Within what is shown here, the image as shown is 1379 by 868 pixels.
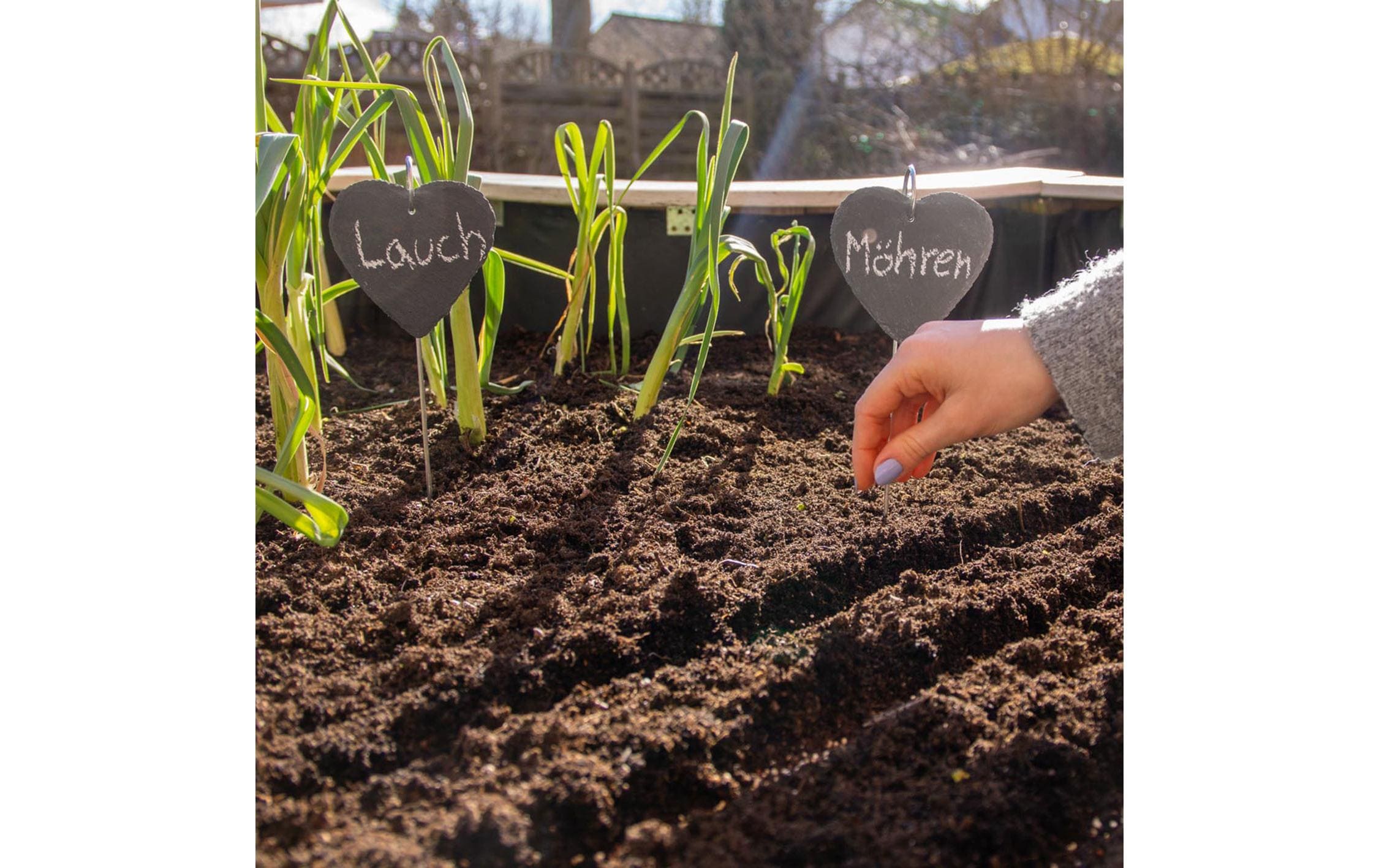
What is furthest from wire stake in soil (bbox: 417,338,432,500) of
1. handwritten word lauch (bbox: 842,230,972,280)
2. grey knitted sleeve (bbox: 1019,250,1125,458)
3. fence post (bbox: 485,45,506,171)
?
fence post (bbox: 485,45,506,171)

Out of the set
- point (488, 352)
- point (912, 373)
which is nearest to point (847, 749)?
point (912, 373)

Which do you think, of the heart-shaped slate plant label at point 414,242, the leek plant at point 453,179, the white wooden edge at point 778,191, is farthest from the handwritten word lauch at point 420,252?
the white wooden edge at point 778,191

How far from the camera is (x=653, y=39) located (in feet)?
23.3

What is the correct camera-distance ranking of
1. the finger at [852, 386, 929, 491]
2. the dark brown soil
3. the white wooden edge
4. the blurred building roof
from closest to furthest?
the dark brown soil → the finger at [852, 386, 929, 491] → the white wooden edge → the blurred building roof

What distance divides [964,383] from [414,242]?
0.64 m

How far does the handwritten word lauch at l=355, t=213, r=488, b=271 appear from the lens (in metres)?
1.09

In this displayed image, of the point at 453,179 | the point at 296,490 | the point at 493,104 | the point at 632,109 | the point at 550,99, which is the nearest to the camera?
the point at 296,490

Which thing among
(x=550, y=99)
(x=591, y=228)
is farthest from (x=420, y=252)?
(x=550, y=99)

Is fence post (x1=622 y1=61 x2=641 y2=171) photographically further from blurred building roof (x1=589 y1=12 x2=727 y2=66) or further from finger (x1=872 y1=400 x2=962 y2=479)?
finger (x1=872 y1=400 x2=962 y2=479)

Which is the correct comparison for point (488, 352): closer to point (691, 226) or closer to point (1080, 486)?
point (691, 226)

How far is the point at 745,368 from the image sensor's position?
187cm

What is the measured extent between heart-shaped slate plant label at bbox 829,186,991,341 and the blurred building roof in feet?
19.6

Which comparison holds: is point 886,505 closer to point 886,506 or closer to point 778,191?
point 886,506

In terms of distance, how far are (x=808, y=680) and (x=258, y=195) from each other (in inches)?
26.6
